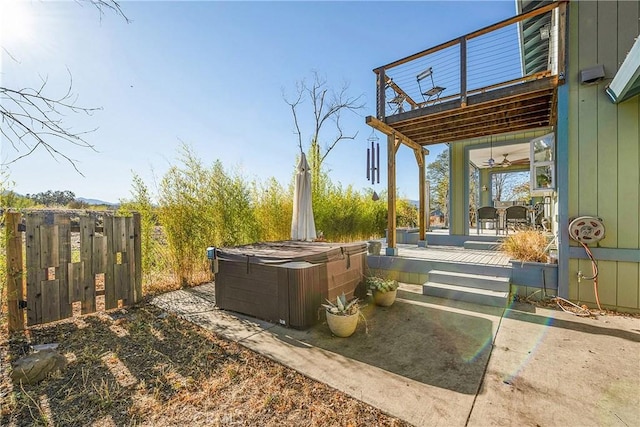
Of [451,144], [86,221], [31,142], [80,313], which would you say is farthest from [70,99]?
[451,144]

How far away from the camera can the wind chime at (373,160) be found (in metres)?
8.04

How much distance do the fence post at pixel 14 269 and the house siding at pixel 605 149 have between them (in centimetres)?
717

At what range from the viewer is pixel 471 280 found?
4422 millimetres

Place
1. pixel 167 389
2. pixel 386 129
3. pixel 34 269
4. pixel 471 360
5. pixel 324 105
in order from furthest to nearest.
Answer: pixel 324 105 < pixel 386 129 < pixel 34 269 < pixel 471 360 < pixel 167 389

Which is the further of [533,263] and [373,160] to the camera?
[373,160]

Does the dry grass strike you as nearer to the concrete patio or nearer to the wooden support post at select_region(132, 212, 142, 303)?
the concrete patio

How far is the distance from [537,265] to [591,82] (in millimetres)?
2718

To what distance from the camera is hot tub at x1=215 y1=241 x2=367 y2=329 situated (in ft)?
10.5

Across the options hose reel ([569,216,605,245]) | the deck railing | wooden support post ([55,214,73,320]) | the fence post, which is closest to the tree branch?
the deck railing

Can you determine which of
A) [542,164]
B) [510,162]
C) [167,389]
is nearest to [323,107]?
[510,162]

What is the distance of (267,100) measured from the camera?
9.16 m

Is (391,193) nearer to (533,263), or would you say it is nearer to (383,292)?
(383,292)

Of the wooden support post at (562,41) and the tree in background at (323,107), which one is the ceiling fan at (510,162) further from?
the tree in background at (323,107)

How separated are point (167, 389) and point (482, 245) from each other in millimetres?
7049
